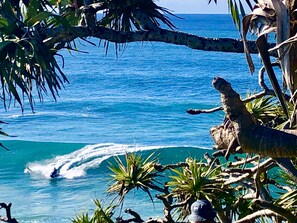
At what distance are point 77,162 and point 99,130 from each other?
6777 mm

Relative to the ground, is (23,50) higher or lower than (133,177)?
higher

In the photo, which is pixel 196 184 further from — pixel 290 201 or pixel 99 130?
pixel 99 130

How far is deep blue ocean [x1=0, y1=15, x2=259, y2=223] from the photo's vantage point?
716 inches

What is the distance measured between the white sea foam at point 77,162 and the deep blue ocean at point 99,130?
1.3 inches

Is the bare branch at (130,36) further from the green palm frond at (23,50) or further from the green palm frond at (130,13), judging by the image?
the green palm frond at (130,13)

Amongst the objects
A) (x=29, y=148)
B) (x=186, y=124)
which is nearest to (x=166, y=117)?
(x=186, y=124)

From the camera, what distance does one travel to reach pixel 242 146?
9.71 feet

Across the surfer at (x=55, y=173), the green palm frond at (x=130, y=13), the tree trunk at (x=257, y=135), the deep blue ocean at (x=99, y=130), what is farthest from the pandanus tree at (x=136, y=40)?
the surfer at (x=55, y=173)

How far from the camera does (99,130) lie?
30188mm

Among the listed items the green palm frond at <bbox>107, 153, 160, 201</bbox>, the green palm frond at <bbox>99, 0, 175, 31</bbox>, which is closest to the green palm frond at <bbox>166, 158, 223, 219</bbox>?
the green palm frond at <bbox>107, 153, 160, 201</bbox>

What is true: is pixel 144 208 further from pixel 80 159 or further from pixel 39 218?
pixel 80 159

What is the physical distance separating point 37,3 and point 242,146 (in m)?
3.15

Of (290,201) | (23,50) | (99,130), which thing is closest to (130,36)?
(23,50)

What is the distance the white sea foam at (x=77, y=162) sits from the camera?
22125 mm
